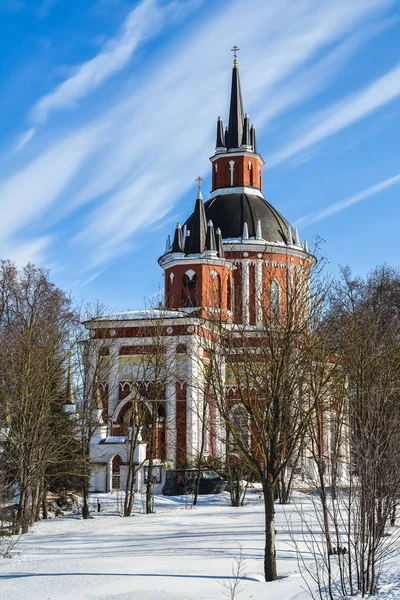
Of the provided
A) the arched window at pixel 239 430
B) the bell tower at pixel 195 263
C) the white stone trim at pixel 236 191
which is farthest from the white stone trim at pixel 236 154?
the arched window at pixel 239 430

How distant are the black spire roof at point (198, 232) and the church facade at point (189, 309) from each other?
2.1 inches

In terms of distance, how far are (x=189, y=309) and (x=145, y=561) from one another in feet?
80.5

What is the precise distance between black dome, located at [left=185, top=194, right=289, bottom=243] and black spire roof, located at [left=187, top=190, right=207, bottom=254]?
368cm

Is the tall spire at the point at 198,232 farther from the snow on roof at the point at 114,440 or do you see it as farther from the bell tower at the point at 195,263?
the snow on roof at the point at 114,440

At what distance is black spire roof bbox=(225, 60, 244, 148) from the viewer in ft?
158

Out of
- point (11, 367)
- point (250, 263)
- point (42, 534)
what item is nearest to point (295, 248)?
point (250, 263)

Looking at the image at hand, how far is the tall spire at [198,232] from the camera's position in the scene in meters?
39.1

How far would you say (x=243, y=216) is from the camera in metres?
44.3

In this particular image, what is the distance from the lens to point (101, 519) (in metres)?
22.1

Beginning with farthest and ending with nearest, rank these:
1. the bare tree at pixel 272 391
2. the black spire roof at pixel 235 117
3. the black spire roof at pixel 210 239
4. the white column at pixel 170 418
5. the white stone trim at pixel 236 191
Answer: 1. the black spire roof at pixel 235 117
2. the white stone trim at pixel 236 191
3. the black spire roof at pixel 210 239
4. the white column at pixel 170 418
5. the bare tree at pixel 272 391

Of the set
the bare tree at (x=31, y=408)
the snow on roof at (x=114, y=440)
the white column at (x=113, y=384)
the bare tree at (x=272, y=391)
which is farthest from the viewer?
the white column at (x=113, y=384)

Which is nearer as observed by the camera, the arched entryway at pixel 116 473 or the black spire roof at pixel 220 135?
the arched entryway at pixel 116 473

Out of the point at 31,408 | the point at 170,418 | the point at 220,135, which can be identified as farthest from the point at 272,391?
the point at 220,135

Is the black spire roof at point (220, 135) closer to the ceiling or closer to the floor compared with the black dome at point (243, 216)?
closer to the ceiling
